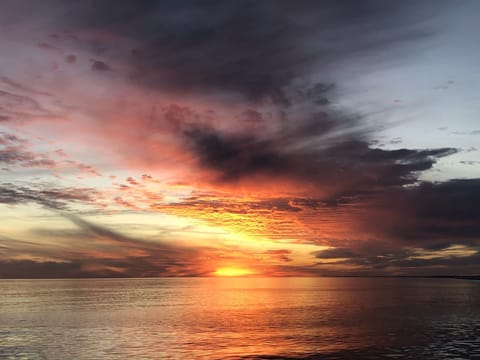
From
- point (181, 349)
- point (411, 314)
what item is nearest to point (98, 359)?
point (181, 349)

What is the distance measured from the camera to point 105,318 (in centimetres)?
9856

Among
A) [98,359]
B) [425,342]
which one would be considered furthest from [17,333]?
[425,342]

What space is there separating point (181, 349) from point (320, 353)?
54.2 ft

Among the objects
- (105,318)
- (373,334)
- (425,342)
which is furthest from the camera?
(105,318)

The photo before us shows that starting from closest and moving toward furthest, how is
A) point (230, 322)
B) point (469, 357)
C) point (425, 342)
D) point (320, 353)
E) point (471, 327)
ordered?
point (469, 357)
point (320, 353)
point (425, 342)
point (471, 327)
point (230, 322)

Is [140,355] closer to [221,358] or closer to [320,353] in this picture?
[221,358]

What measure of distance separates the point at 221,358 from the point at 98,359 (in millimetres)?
13124

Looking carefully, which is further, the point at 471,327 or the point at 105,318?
the point at 105,318

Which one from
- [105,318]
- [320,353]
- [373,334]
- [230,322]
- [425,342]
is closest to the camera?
[320,353]

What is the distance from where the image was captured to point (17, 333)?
74.9 meters

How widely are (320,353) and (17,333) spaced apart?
153ft

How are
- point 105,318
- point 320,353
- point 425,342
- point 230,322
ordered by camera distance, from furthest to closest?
point 105,318 → point 230,322 → point 425,342 → point 320,353

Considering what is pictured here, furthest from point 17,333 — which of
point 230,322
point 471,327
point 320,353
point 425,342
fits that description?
point 471,327

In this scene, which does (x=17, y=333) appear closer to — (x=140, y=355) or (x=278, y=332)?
(x=140, y=355)
